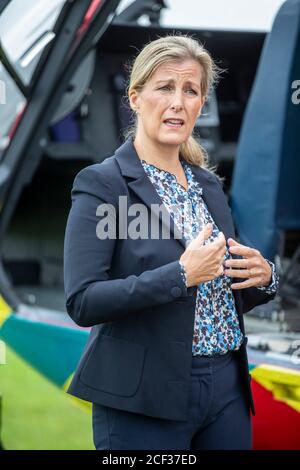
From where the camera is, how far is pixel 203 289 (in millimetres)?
1512

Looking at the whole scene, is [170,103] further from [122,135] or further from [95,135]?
[95,135]

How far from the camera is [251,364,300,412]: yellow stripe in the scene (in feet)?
7.29

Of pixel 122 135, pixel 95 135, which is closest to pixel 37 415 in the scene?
pixel 95 135

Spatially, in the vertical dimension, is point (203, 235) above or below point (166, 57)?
below

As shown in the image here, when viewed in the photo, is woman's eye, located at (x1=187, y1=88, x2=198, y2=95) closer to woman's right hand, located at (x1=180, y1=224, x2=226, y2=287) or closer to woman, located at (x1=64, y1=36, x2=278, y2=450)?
woman, located at (x1=64, y1=36, x2=278, y2=450)

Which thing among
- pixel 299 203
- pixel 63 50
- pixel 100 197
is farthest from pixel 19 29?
pixel 100 197

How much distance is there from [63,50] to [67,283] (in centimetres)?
188

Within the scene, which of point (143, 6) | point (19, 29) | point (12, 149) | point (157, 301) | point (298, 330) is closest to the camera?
point (157, 301)

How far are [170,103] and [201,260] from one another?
333mm

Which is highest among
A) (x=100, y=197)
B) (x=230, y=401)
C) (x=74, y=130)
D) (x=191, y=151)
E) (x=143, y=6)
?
(x=143, y=6)

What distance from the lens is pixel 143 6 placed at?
433cm

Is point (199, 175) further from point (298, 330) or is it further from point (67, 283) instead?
point (298, 330)

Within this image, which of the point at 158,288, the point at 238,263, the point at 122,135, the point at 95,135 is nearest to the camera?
the point at 158,288

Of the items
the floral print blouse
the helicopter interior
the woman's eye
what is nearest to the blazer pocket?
the floral print blouse
